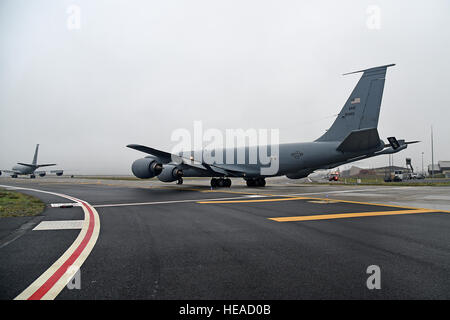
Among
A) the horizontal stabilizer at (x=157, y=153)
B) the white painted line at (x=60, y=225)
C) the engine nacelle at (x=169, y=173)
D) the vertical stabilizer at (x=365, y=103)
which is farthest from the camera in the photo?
the engine nacelle at (x=169, y=173)

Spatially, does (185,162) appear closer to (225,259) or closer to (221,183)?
(221,183)

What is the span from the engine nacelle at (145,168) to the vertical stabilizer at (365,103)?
12637mm

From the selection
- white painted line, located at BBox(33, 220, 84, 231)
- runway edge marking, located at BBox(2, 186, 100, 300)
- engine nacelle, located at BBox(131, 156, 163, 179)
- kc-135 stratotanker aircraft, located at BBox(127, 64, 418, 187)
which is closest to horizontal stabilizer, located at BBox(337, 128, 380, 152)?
kc-135 stratotanker aircraft, located at BBox(127, 64, 418, 187)

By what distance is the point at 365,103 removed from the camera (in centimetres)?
1556

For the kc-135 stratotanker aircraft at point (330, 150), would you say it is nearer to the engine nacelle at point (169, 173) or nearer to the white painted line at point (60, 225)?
the engine nacelle at point (169, 173)

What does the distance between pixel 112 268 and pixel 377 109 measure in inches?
657

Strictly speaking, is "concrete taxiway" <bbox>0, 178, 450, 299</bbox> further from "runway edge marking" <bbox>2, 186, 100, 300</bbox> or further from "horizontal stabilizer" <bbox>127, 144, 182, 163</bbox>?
"horizontal stabilizer" <bbox>127, 144, 182, 163</bbox>

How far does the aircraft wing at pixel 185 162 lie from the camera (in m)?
16.6

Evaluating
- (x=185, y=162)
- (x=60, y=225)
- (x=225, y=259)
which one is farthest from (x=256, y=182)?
(x=225, y=259)

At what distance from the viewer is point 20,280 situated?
2.81 m

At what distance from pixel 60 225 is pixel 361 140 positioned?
14932 millimetres

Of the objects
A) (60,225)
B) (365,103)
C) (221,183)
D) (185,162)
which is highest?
(365,103)

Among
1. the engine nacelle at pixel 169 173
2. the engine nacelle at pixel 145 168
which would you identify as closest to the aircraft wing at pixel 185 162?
the engine nacelle at pixel 169 173
